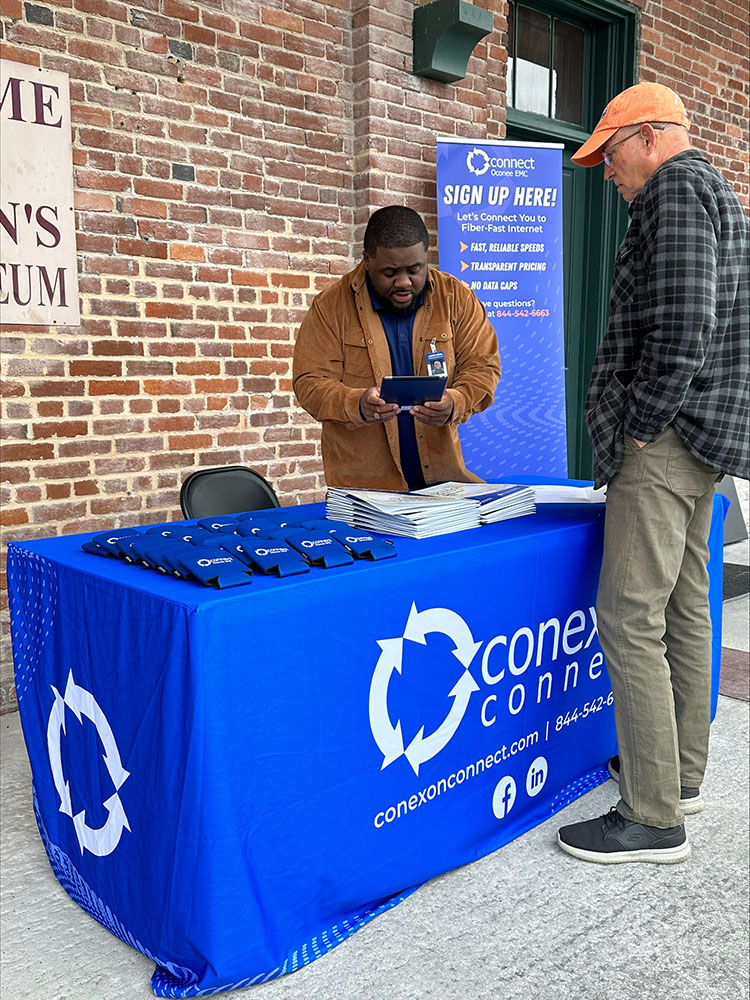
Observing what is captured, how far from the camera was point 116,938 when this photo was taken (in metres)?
1.79

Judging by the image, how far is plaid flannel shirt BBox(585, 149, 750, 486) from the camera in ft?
6.01

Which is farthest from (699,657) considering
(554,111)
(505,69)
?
(554,111)

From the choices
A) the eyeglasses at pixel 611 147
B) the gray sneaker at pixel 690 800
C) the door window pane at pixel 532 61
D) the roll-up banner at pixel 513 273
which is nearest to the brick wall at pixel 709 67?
the door window pane at pixel 532 61

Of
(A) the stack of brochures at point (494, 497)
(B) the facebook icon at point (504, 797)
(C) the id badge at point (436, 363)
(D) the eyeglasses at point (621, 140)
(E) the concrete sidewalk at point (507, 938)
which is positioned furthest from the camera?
(C) the id badge at point (436, 363)

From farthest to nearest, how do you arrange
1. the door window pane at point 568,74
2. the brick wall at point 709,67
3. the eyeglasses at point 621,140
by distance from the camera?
the brick wall at point 709,67
the door window pane at point 568,74
the eyeglasses at point 621,140

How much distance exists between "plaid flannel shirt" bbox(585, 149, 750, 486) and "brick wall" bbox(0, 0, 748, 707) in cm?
195

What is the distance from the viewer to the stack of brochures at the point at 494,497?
218 centimetres

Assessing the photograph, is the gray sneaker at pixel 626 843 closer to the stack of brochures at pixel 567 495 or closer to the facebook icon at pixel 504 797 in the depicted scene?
the facebook icon at pixel 504 797

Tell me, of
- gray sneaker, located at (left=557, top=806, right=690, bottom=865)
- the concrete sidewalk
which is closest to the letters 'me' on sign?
the concrete sidewalk

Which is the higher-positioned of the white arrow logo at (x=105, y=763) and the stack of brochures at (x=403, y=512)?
the stack of brochures at (x=403, y=512)

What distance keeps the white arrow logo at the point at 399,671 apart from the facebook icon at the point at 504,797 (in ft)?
0.90

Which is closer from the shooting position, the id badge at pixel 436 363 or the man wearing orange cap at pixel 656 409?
the man wearing orange cap at pixel 656 409

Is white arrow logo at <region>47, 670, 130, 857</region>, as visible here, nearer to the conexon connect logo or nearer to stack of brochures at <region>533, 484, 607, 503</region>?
stack of brochures at <region>533, 484, 607, 503</region>

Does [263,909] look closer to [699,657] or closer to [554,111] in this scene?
[699,657]
